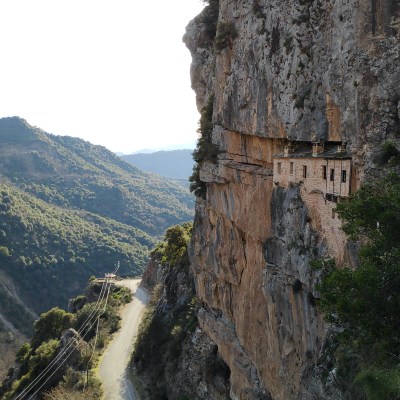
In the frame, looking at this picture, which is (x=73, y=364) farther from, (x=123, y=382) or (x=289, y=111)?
(x=289, y=111)

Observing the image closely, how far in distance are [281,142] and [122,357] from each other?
105 feet

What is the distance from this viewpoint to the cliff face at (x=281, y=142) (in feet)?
54.3

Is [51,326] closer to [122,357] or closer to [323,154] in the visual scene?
[122,357]

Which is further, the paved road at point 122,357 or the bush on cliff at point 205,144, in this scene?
the paved road at point 122,357

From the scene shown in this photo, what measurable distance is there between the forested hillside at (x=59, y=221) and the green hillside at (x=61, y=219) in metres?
0.22

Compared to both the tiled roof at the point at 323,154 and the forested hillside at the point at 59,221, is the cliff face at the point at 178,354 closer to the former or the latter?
the tiled roof at the point at 323,154

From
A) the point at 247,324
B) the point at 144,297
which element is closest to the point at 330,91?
the point at 247,324

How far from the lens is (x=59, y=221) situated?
123562mm

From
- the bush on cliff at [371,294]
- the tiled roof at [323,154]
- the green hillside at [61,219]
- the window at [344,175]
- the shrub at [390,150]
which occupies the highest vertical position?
the shrub at [390,150]

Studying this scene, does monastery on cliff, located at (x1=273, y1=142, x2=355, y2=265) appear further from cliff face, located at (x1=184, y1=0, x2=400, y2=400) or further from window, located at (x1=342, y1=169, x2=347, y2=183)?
cliff face, located at (x1=184, y1=0, x2=400, y2=400)

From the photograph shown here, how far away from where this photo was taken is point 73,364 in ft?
147

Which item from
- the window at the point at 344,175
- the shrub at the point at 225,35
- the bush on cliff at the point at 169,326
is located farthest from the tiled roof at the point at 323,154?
the bush on cliff at the point at 169,326

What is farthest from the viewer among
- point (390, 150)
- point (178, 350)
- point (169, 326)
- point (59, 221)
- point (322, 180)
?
point (59, 221)

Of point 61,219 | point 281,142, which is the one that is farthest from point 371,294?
point 61,219
